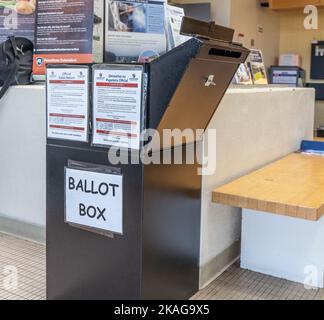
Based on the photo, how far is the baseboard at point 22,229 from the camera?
2.89 metres

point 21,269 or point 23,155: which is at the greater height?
point 23,155

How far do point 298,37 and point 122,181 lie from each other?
6.80 meters

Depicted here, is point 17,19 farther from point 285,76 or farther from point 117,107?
point 285,76

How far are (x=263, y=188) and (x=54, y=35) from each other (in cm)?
137

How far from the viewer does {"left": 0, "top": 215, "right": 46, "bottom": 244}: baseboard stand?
9.48 feet

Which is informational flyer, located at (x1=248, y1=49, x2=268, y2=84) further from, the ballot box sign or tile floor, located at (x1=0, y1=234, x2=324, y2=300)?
the ballot box sign

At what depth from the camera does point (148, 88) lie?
1.66m

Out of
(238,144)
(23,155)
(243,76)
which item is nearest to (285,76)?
(243,76)

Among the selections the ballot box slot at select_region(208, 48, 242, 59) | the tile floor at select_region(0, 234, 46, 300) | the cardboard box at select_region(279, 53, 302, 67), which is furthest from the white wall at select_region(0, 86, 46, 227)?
the cardboard box at select_region(279, 53, 302, 67)

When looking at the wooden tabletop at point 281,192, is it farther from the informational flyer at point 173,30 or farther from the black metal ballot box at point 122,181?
the informational flyer at point 173,30

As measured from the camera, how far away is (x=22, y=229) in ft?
9.75

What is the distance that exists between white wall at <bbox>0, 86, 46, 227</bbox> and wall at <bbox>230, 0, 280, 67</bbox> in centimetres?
417
